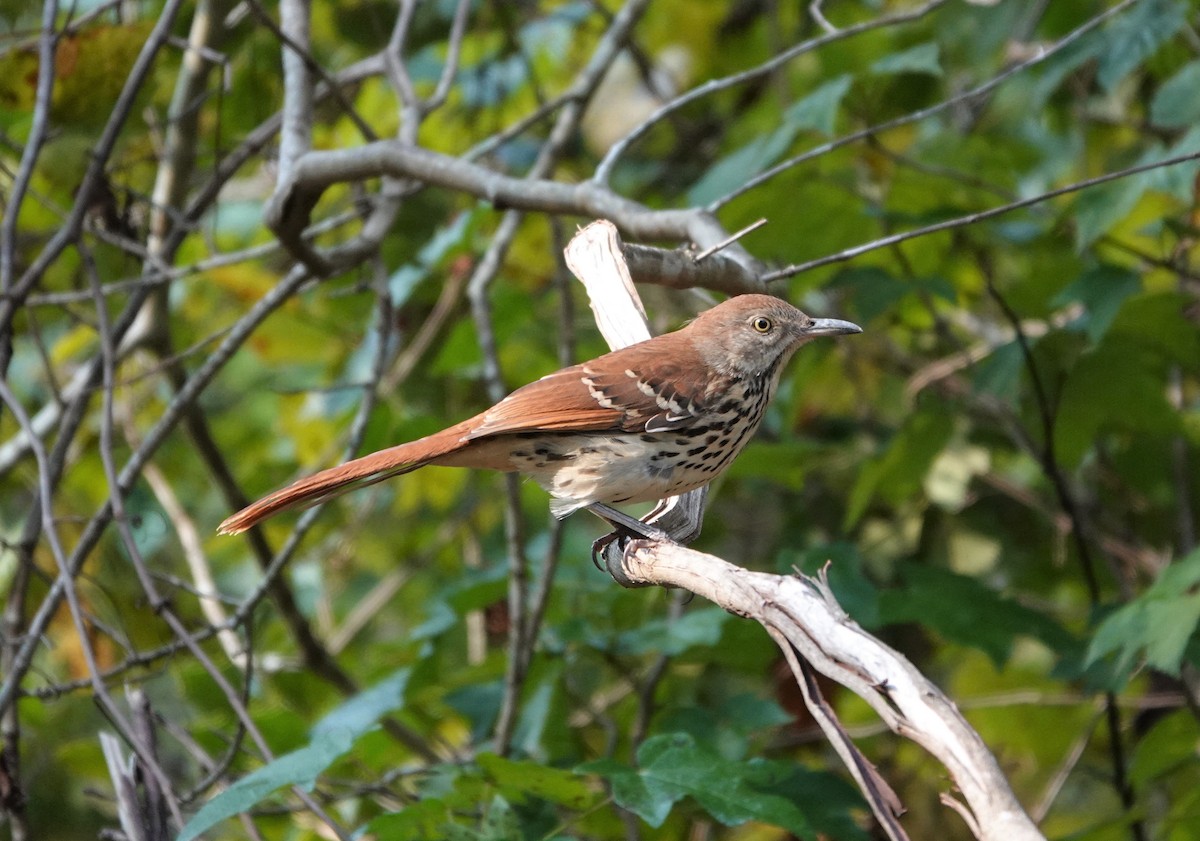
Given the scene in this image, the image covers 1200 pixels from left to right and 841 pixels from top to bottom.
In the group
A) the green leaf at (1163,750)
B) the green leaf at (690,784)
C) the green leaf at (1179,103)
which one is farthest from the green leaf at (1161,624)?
the green leaf at (1179,103)

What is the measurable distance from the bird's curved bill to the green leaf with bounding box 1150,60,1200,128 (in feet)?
3.28

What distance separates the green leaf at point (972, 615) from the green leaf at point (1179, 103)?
1356 mm

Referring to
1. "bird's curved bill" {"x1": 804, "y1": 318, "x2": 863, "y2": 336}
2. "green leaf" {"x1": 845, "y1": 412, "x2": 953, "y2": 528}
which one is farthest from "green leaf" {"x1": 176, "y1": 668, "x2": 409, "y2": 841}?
"green leaf" {"x1": 845, "y1": 412, "x2": 953, "y2": 528}

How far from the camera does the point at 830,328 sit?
3.38 metres

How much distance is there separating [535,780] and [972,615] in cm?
153

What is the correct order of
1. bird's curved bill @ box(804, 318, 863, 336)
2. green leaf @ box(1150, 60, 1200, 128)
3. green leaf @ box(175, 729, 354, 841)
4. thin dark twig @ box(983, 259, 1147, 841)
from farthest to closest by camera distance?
thin dark twig @ box(983, 259, 1147, 841) → green leaf @ box(1150, 60, 1200, 128) → bird's curved bill @ box(804, 318, 863, 336) → green leaf @ box(175, 729, 354, 841)

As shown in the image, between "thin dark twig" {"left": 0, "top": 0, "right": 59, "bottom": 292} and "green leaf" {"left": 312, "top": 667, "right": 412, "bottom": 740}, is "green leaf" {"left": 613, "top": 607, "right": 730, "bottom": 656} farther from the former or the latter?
"thin dark twig" {"left": 0, "top": 0, "right": 59, "bottom": 292}

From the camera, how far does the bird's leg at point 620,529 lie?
2.81 meters

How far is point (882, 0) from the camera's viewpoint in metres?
5.92

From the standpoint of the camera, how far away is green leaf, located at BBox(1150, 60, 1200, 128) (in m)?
3.42

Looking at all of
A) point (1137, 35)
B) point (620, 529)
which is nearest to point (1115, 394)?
point (1137, 35)

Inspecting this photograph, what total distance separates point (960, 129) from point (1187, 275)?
1610 mm

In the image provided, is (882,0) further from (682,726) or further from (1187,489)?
(682,726)

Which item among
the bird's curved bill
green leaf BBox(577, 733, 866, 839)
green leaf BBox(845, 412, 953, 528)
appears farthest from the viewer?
green leaf BBox(845, 412, 953, 528)
